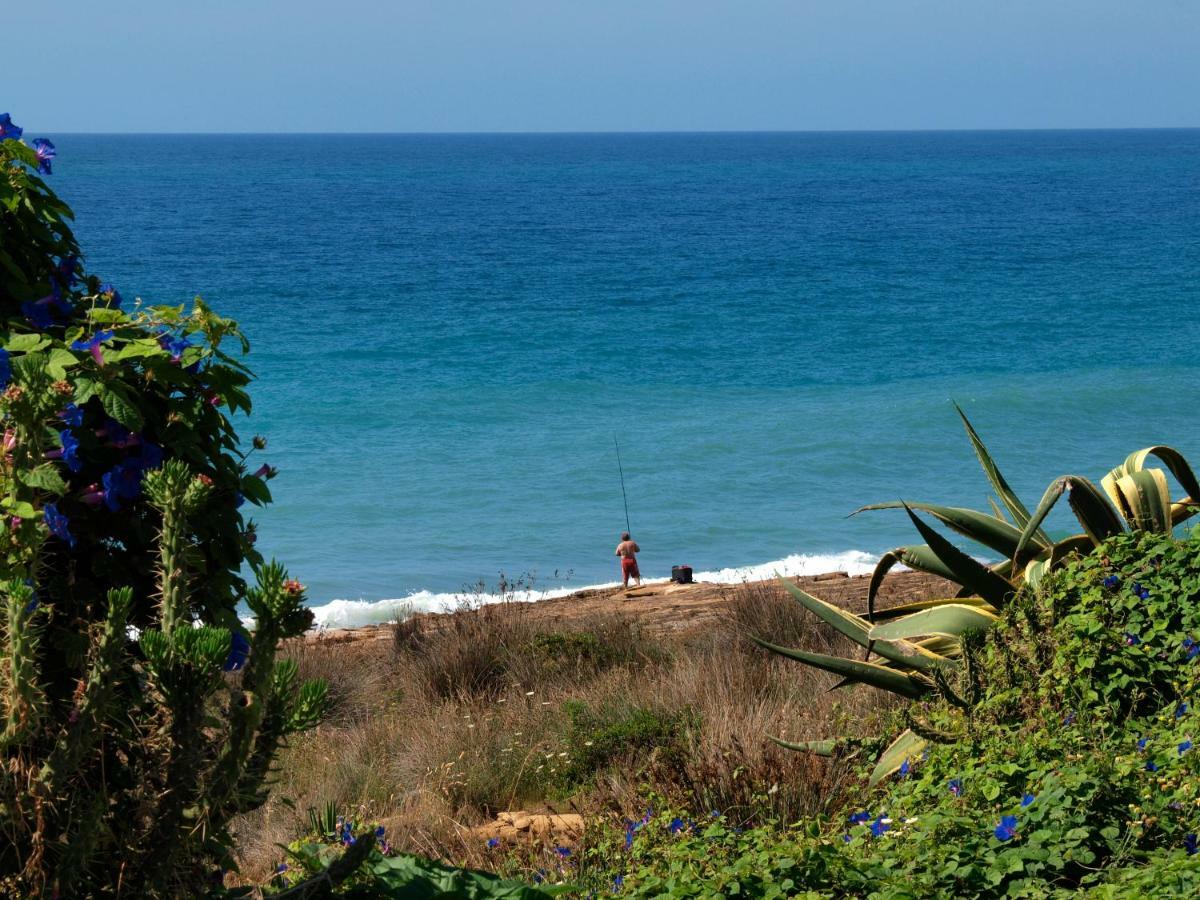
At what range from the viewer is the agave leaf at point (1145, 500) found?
5.36 meters

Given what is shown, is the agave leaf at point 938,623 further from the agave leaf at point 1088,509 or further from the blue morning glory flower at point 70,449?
the blue morning glory flower at point 70,449

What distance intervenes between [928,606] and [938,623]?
1.00 ft

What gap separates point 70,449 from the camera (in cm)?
302

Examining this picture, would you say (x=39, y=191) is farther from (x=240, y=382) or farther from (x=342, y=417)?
(x=342, y=417)

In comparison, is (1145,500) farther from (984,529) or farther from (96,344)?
(96,344)

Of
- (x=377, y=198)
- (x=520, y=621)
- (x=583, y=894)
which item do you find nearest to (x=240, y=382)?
(x=583, y=894)

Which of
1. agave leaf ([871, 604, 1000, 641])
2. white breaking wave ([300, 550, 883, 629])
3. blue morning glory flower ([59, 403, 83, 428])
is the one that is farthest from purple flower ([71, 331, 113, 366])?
white breaking wave ([300, 550, 883, 629])

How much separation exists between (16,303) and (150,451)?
66 cm

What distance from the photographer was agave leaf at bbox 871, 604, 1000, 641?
5.38 m

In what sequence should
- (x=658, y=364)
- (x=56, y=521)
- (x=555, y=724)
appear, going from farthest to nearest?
(x=658, y=364) → (x=555, y=724) → (x=56, y=521)

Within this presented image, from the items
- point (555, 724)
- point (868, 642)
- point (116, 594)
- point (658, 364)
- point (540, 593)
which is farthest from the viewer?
point (658, 364)

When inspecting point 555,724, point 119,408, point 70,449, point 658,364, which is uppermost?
point 658,364

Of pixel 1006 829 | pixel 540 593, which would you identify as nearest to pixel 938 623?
pixel 1006 829

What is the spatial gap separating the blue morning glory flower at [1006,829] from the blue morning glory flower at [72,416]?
254cm
